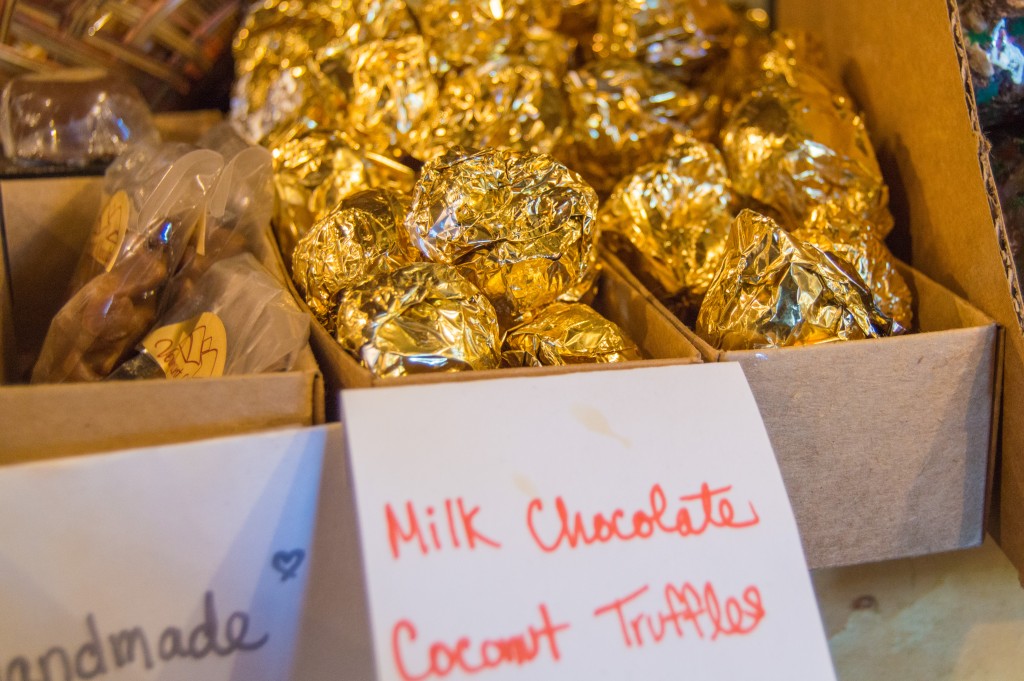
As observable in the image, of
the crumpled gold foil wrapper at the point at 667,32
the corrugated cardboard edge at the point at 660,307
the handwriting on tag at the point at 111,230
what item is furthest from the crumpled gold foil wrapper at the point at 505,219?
the crumpled gold foil wrapper at the point at 667,32

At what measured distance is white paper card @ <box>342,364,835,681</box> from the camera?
59cm

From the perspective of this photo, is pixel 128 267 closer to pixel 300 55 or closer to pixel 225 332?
pixel 225 332

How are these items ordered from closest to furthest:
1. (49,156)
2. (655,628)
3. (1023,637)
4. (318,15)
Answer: (655,628), (1023,637), (49,156), (318,15)

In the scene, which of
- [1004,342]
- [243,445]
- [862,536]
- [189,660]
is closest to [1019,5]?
[1004,342]

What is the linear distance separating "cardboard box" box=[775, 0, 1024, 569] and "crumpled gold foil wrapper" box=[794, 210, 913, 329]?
0.24 ft

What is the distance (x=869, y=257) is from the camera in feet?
3.24

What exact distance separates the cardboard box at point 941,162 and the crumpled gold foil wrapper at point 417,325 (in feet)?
1.91

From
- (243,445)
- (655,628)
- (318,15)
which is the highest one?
(318,15)

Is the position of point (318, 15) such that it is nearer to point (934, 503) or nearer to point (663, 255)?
point (663, 255)

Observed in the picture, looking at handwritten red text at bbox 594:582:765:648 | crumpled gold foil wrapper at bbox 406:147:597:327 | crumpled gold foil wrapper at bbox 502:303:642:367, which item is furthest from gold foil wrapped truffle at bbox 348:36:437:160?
handwritten red text at bbox 594:582:765:648

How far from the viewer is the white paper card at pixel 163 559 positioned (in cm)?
62

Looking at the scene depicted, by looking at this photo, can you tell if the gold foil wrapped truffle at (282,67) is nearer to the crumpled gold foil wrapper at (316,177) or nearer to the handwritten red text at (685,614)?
the crumpled gold foil wrapper at (316,177)

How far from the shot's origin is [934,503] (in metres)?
0.87

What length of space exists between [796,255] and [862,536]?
1.05 ft
